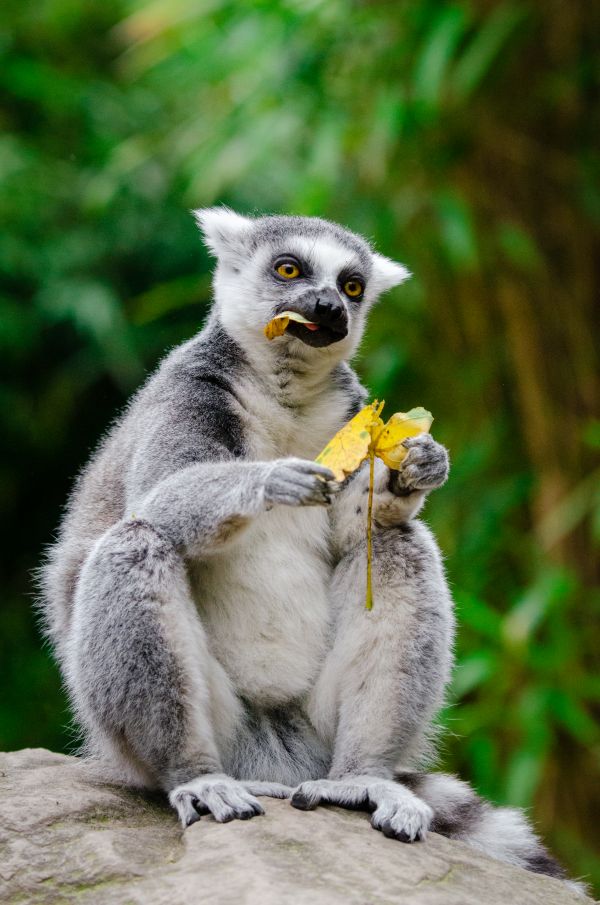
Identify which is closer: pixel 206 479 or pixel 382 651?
pixel 206 479

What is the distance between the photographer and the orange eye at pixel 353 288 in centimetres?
440

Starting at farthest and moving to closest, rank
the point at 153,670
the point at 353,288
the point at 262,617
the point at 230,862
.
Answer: the point at 353,288 < the point at 262,617 < the point at 153,670 < the point at 230,862

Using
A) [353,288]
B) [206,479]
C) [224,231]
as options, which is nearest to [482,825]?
[206,479]

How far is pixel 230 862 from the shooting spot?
294 cm

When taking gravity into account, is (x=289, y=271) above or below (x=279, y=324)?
above

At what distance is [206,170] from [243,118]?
427 millimetres

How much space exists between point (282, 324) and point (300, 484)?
83 cm

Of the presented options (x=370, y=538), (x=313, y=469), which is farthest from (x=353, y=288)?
(x=313, y=469)

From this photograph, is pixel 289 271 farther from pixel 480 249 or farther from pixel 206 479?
pixel 480 249

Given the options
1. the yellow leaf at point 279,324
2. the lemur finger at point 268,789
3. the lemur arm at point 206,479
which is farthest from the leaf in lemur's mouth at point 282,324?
the lemur finger at point 268,789

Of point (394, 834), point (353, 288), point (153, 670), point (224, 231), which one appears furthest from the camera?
point (224, 231)

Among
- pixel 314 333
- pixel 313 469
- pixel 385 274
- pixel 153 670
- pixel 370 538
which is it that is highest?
pixel 385 274

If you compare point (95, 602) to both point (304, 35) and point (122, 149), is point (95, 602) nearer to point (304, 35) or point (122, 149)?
point (304, 35)

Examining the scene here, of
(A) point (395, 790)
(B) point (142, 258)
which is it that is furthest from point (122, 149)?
(A) point (395, 790)
